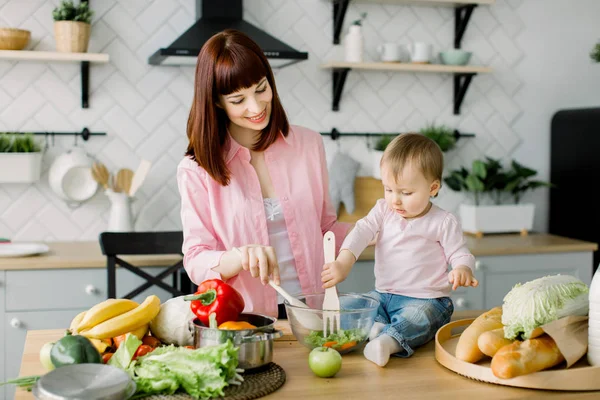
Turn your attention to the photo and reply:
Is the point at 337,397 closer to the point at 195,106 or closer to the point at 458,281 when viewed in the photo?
the point at 458,281

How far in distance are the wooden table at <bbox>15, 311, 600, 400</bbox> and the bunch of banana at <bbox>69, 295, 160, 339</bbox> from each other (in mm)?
122

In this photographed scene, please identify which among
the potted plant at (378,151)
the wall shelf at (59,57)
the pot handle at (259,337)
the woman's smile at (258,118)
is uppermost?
the wall shelf at (59,57)

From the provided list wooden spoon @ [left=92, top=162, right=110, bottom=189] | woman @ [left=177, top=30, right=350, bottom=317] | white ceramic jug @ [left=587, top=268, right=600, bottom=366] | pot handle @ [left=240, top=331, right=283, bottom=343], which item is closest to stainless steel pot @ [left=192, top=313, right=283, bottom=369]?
pot handle @ [left=240, top=331, right=283, bottom=343]

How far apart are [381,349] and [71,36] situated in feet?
7.78

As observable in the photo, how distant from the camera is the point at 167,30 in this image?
3.65 metres

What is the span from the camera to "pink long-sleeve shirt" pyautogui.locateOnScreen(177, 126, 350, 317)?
209 centimetres

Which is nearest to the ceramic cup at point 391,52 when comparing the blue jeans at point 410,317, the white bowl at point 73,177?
the white bowl at point 73,177

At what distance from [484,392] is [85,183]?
2555 mm

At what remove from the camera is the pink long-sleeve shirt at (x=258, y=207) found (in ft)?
6.84

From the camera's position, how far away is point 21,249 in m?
3.20

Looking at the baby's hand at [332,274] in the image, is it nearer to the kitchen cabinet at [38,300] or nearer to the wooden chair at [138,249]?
the wooden chair at [138,249]

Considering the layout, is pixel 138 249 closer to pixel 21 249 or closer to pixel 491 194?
pixel 21 249

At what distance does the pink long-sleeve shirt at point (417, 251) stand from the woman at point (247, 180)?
0.29m

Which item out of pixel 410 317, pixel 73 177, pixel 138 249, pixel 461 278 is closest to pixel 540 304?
pixel 461 278
